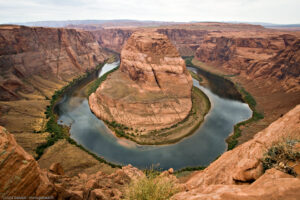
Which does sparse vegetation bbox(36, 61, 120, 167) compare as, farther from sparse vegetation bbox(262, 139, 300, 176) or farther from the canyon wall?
the canyon wall

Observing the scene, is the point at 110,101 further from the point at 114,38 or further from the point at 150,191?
the point at 114,38

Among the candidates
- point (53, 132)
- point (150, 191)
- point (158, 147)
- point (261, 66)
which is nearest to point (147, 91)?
point (158, 147)

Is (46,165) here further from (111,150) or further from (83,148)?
(111,150)

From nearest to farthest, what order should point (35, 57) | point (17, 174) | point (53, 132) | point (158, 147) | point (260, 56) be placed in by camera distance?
point (17, 174) → point (158, 147) → point (53, 132) → point (35, 57) → point (260, 56)

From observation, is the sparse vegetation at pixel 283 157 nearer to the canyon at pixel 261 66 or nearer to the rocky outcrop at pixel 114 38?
the canyon at pixel 261 66

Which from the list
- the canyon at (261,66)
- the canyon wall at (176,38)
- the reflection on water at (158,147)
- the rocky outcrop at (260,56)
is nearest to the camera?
the reflection on water at (158,147)

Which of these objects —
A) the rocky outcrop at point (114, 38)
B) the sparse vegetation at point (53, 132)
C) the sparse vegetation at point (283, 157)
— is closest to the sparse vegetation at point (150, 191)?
the sparse vegetation at point (283, 157)

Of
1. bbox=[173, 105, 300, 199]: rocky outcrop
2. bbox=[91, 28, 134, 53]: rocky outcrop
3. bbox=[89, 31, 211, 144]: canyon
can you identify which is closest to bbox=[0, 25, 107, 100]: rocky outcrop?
bbox=[89, 31, 211, 144]: canyon
